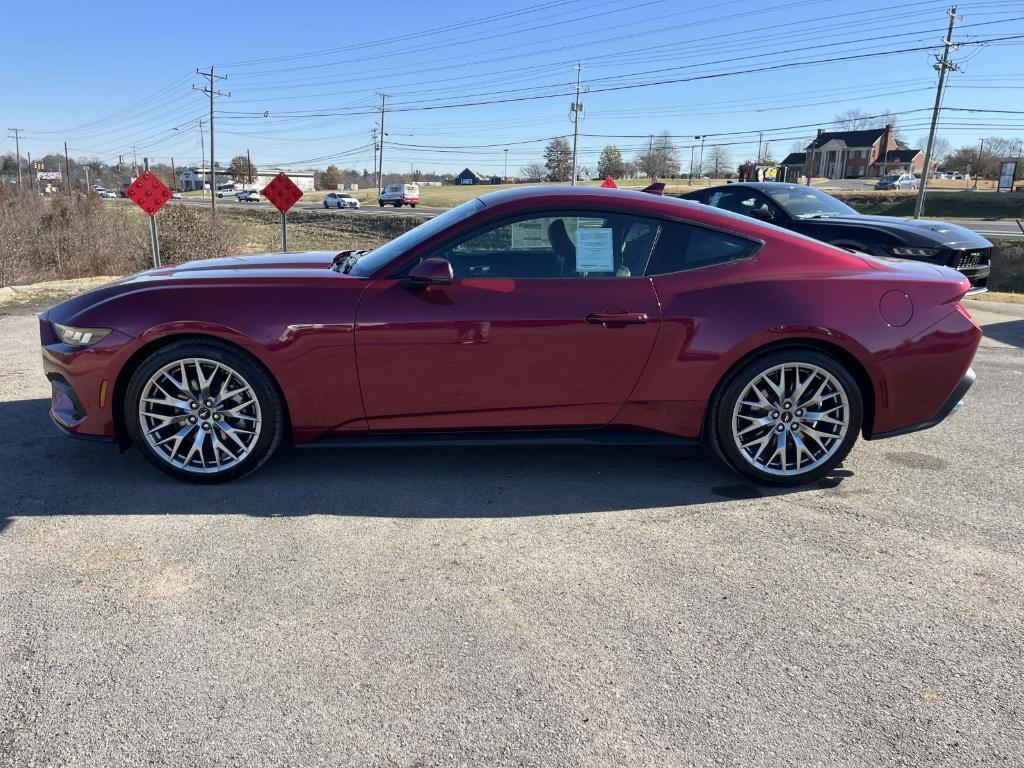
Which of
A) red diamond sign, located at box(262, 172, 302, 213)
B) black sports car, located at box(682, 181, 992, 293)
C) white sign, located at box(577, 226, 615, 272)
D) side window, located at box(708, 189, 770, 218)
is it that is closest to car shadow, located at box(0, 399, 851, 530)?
white sign, located at box(577, 226, 615, 272)

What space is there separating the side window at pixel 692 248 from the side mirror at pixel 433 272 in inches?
41.4

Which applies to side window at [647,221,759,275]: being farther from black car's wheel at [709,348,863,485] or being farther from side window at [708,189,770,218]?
side window at [708,189,770,218]

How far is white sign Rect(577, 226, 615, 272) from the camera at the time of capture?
3.98m

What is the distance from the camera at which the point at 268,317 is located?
3.81m

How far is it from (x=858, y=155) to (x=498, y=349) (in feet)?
389

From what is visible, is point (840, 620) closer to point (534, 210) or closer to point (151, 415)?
point (534, 210)

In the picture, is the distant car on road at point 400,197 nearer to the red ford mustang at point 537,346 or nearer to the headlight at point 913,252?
the headlight at point 913,252

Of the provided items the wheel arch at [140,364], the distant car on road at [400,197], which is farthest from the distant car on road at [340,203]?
the wheel arch at [140,364]

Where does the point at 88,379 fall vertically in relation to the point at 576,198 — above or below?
below

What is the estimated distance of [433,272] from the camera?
3.73 m

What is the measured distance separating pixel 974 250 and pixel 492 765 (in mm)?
9575

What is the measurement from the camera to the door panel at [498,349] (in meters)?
3.82

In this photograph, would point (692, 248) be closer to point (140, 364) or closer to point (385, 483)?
point (385, 483)

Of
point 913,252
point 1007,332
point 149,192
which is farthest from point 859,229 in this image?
point 149,192
